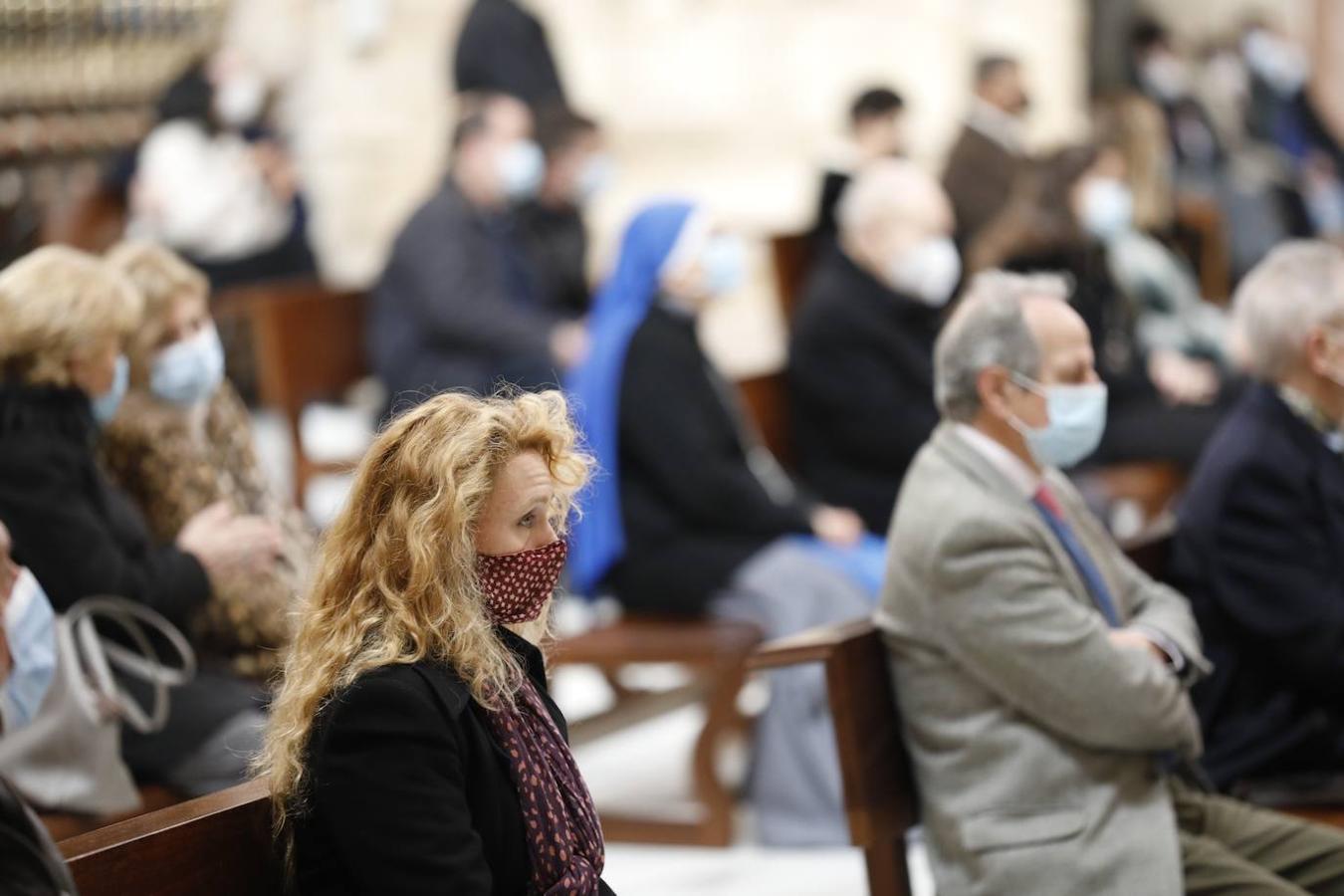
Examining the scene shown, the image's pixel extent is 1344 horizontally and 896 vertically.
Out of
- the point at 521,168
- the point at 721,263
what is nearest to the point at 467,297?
the point at 521,168

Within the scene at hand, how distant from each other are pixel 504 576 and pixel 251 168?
566 centimetres

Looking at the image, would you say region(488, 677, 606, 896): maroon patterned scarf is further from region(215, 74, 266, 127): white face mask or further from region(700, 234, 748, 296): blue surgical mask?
region(215, 74, 266, 127): white face mask

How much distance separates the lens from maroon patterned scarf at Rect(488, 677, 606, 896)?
2408mm

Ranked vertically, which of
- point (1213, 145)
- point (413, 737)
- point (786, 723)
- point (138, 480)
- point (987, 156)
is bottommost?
point (1213, 145)

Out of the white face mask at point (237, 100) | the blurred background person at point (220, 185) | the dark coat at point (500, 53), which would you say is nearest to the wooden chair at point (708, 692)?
the blurred background person at point (220, 185)

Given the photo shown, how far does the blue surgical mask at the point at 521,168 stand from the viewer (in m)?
6.74

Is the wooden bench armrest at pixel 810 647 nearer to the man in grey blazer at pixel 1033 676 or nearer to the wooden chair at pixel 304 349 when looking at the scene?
the man in grey blazer at pixel 1033 676

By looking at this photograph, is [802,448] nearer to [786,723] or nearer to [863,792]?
[786,723]

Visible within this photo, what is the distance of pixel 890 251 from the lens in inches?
219

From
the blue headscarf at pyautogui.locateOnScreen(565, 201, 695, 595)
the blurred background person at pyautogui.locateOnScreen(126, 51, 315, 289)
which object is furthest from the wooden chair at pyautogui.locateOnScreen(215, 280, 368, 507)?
the blue headscarf at pyautogui.locateOnScreen(565, 201, 695, 595)

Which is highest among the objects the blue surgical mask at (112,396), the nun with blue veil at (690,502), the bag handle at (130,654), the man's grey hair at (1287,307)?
the blue surgical mask at (112,396)

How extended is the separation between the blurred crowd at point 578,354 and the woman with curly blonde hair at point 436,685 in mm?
709

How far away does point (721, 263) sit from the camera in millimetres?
5215

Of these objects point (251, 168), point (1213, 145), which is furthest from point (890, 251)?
point (1213, 145)
